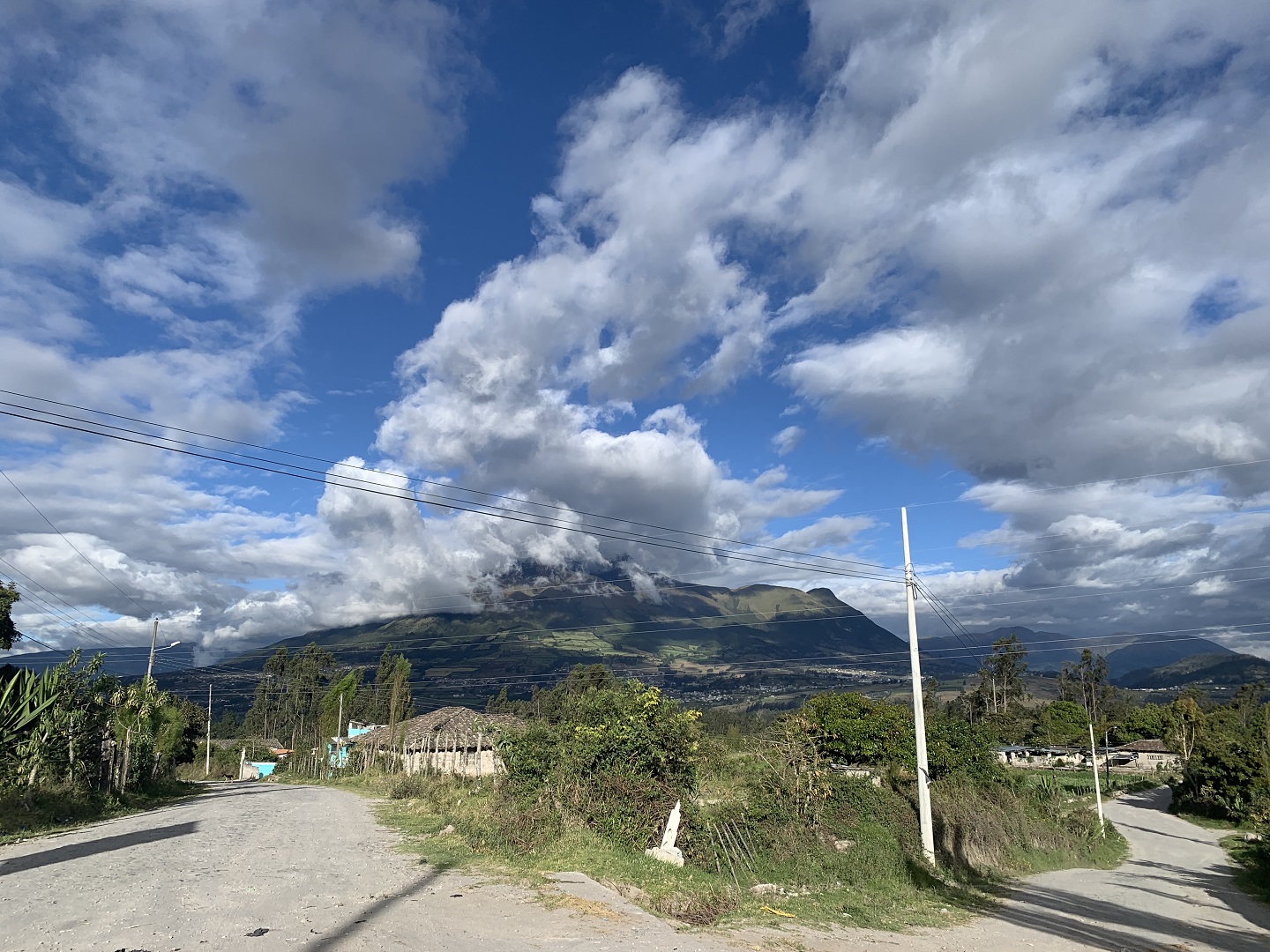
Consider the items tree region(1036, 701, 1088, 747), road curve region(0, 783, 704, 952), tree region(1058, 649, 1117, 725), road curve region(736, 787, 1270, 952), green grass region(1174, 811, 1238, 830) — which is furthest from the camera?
tree region(1058, 649, 1117, 725)

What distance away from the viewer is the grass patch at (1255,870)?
1862cm

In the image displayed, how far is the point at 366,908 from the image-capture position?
31.0 ft

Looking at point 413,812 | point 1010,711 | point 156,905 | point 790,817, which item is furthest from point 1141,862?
point 1010,711

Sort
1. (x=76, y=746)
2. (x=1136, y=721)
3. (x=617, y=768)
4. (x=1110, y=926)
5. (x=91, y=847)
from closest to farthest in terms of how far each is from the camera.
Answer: (x=1110, y=926), (x=91, y=847), (x=617, y=768), (x=76, y=746), (x=1136, y=721)

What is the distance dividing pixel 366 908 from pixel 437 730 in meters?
45.2

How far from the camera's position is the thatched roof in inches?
1882

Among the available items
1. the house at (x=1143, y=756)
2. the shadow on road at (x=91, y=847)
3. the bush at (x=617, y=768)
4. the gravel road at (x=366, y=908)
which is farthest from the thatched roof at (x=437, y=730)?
the house at (x=1143, y=756)

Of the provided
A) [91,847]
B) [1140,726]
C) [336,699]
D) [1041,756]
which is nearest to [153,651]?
[91,847]

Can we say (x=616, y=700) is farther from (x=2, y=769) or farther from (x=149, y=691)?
(x=149, y=691)

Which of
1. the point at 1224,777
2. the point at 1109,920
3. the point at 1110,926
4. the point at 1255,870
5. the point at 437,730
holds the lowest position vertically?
the point at 1224,777

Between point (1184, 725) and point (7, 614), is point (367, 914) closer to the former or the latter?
point (7, 614)

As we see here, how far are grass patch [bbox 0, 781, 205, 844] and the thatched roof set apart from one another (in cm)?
2177

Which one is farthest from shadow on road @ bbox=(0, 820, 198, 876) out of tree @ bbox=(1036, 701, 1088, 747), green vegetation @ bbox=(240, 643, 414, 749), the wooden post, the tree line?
tree @ bbox=(1036, 701, 1088, 747)

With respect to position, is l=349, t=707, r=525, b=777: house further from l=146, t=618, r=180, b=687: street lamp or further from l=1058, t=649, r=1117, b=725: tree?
l=1058, t=649, r=1117, b=725: tree
